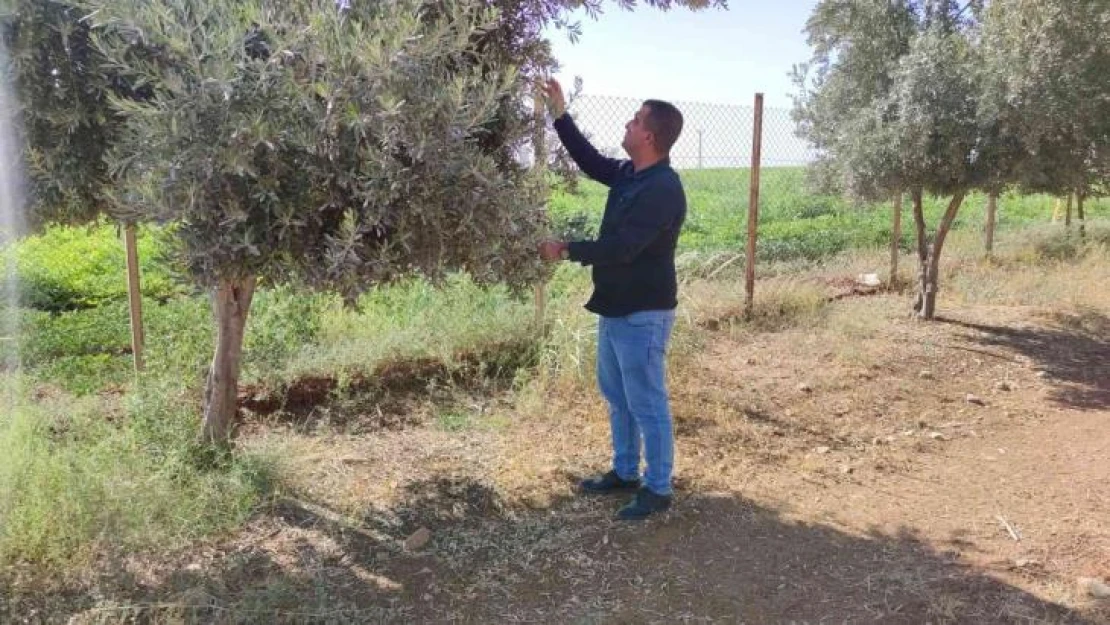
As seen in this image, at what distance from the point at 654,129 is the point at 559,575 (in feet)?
6.44

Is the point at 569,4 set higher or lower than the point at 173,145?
higher

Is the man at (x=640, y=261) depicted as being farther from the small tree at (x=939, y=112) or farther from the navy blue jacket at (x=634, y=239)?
the small tree at (x=939, y=112)

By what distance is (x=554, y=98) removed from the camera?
153 inches

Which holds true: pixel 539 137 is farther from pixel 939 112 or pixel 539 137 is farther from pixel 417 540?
pixel 939 112

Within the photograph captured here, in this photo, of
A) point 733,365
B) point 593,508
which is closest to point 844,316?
point 733,365

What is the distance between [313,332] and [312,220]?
3.36 meters

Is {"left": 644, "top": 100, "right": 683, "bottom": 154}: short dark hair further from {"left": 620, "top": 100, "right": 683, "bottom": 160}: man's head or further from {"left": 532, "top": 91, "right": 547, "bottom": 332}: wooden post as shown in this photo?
{"left": 532, "top": 91, "right": 547, "bottom": 332}: wooden post

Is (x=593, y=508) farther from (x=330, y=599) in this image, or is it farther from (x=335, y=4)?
(x=335, y=4)

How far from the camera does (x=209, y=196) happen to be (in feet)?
8.82

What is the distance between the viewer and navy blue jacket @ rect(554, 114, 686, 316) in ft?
12.0

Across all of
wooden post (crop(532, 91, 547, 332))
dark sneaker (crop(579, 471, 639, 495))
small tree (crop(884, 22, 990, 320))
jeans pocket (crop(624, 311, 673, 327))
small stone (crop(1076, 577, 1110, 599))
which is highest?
small tree (crop(884, 22, 990, 320))

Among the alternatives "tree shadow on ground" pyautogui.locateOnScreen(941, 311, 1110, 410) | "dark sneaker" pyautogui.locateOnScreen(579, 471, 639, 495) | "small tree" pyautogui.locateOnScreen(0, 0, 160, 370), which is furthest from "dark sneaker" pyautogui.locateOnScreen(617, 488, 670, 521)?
"tree shadow on ground" pyautogui.locateOnScreen(941, 311, 1110, 410)

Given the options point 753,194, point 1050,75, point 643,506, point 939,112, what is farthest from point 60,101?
point 1050,75

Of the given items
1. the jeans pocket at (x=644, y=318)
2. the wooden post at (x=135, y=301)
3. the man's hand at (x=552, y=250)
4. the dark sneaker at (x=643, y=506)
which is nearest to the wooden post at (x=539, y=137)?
the man's hand at (x=552, y=250)
